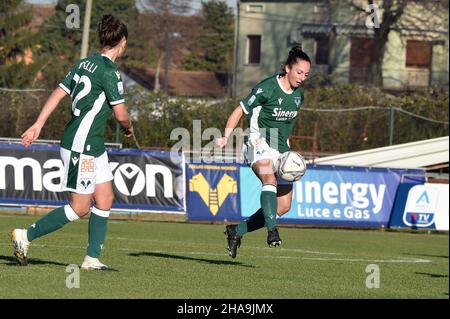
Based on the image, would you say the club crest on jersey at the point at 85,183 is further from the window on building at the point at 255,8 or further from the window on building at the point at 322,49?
the window on building at the point at 255,8

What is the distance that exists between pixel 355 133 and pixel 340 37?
2710 centimetres

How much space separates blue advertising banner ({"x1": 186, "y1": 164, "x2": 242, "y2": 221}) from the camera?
77.6ft

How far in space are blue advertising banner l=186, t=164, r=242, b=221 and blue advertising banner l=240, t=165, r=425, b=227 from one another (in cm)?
25

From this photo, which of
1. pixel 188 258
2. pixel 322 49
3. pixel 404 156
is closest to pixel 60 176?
pixel 404 156

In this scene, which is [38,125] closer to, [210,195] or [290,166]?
[290,166]

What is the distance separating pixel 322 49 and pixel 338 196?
35421 millimetres

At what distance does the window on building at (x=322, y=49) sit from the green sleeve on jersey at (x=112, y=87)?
5025cm

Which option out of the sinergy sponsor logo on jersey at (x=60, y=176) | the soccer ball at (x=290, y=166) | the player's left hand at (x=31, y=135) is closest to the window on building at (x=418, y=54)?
the sinergy sponsor logo on jersey at (x=60, y=176)

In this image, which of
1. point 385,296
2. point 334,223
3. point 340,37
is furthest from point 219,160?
point 340,37

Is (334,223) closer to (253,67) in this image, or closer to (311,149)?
(311,149)

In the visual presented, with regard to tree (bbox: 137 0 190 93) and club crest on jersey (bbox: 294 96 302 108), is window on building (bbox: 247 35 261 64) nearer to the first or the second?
tree (bbox: 137 0 190 93)

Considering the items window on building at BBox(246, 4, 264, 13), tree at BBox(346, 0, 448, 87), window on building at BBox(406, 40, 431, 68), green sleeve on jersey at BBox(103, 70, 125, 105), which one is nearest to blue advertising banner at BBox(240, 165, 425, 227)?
green sleeve on jersey at BBox(103, 70, 125, 105)

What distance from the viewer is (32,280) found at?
8234 millimetres

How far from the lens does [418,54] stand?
58.5 m
